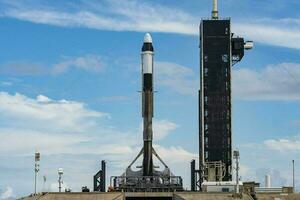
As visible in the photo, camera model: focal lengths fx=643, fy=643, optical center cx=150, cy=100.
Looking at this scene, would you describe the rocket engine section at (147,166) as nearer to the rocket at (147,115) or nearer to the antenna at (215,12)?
the rocket at (147,115)

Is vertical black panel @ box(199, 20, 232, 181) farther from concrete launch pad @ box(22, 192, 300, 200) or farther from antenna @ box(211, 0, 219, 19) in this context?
concrete launch pad @ box(22, 192, 300, 200)

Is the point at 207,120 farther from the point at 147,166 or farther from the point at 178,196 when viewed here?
the point at 178,196

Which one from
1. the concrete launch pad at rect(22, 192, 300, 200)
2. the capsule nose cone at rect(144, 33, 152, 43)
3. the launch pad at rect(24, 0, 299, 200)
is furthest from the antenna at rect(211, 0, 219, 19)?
the concrete launch pad at rect(22, 192, 300, 200)

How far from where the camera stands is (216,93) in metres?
162

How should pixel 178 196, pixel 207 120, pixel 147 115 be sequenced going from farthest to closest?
pixel 207 120 < pixel 147 115 < pixel 178 196

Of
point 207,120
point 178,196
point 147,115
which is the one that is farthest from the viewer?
point 207,120

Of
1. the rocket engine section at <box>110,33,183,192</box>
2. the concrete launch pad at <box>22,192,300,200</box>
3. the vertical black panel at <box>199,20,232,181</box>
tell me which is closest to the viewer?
the concrete launch pad at <box>22,192,300,200</box>

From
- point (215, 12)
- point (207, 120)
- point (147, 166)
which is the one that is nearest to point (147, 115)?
point (147, 166)

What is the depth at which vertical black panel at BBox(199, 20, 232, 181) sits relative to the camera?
160625mm

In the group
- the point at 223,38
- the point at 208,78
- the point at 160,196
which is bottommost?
the point at 160,196

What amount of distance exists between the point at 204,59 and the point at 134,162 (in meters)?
33.2

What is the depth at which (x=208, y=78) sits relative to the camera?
531ft

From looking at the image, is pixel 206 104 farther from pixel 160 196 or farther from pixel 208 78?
pixel 160 196

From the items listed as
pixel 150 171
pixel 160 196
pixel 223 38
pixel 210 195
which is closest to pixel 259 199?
pixel 210 195
